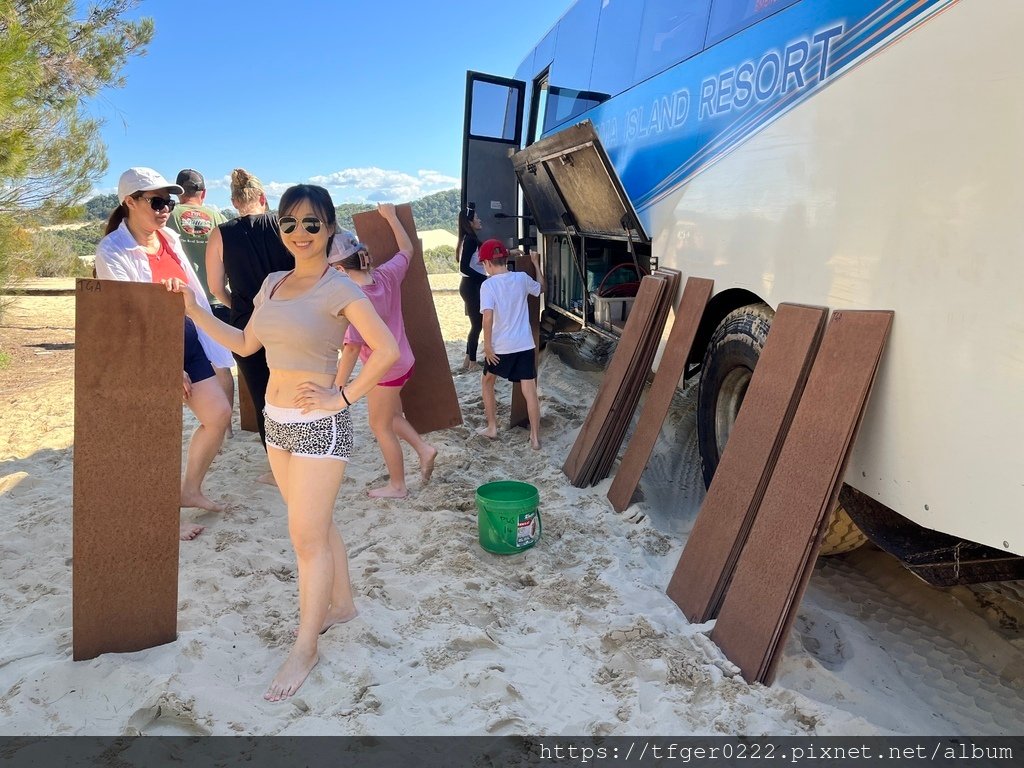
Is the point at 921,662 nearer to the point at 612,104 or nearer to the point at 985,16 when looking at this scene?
the point at 985,16

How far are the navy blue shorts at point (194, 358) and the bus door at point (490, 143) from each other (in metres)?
4.41

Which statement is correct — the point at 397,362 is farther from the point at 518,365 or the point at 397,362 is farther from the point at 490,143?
the point at 490,143

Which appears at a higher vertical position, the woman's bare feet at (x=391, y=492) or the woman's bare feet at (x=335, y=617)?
the woman's bare feet at (x=391, y=492)

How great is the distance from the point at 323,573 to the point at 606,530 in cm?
176

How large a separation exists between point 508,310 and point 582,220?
4.67 feet

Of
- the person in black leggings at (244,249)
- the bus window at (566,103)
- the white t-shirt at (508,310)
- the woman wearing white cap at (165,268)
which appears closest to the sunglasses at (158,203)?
the woman wearing white cap at (165,268)

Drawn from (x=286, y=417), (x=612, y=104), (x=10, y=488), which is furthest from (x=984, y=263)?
(x=10, y=488)

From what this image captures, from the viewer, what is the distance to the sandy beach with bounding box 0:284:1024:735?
2188 mm

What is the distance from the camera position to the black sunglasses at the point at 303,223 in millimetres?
2174

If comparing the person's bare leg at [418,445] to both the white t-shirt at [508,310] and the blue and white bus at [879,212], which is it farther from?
the blue and white bus at [879,212]

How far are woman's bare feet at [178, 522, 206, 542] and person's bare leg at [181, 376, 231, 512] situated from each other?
186 mm

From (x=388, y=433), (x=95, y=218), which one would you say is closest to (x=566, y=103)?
(x=388, y=433)

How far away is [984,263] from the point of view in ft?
6.20

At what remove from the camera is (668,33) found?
4160 millimetres
